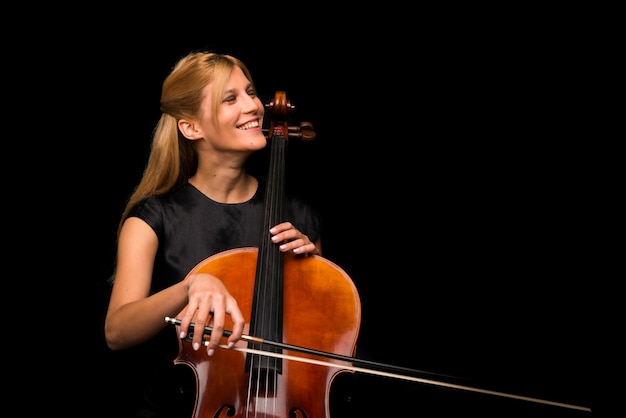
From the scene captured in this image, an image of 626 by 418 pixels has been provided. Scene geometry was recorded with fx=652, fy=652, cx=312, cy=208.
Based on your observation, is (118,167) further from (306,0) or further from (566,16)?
(566,16)

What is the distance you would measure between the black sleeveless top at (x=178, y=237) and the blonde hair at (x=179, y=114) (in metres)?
0.05

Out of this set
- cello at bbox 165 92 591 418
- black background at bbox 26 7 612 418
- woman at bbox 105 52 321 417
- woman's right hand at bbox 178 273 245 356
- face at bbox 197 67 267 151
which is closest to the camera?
woman's right hand at bbox 178 273 245 356

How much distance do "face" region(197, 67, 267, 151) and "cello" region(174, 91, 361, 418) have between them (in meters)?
0.15

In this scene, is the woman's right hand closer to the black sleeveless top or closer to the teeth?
the black sleeveless top

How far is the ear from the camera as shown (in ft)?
5.80

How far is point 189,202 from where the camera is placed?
176 centimetres

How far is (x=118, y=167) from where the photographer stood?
222cm

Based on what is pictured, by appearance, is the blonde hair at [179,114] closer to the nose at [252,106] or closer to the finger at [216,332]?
the nose at [252,106]

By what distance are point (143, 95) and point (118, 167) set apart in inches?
10.2

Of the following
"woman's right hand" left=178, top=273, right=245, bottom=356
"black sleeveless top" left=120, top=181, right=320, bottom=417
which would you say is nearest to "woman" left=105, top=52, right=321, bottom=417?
"black sleeveless top" left=120, top=181, right=320, bottom=417

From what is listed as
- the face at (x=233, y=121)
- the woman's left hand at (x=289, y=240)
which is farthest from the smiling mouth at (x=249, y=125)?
the woman's left hand at (x=289, y=240)

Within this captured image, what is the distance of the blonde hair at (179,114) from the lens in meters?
1.74

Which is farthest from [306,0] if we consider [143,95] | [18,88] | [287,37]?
[18,88]

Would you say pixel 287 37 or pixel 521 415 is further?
pixel 287 37
